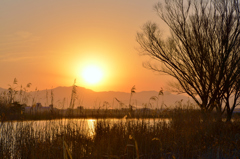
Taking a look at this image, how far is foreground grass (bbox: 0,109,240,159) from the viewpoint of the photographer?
19.6ft

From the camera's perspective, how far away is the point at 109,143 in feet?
19.4

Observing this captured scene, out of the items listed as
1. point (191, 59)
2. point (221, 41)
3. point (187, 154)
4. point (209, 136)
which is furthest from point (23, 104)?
point (221, 41)

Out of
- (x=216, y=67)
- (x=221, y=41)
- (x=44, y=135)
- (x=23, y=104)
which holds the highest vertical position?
(x=221, y=41)

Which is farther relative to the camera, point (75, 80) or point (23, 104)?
point (23, 104)

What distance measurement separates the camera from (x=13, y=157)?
621 cm

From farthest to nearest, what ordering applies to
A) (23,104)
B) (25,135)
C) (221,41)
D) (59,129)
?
(221,41), (23,104), (59,129), (25,135)

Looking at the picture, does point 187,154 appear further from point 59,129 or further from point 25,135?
point 25,135

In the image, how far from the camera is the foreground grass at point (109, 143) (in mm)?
5973

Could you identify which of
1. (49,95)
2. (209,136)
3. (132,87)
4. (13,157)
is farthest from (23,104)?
(209,136)

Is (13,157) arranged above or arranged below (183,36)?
below

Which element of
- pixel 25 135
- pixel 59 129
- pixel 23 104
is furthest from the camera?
pixel 23 104

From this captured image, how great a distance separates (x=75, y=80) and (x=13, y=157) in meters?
2.37

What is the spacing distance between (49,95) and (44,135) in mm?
1179

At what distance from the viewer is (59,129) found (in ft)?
25.1
